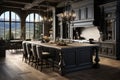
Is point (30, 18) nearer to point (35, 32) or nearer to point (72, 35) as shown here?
point (35, 32)

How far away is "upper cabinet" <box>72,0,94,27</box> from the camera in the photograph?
8.24m

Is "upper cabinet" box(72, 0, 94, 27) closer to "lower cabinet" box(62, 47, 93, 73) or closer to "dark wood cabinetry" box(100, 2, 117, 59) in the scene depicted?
"dark wood cabinetry" box(100, 2, 117, 59)

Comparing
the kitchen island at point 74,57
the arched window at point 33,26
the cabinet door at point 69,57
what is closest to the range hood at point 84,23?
the kitchen island at point 74,57

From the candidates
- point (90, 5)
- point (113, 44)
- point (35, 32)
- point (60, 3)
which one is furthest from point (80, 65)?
point (35, 32)

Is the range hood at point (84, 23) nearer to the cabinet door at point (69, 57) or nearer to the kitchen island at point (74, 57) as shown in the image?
the kitchen island at point (74, 57)

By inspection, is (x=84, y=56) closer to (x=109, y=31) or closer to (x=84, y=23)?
(x=109, y=31)

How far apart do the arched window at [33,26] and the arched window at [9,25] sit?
89 centimetres

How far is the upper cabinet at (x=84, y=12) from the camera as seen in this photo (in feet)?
27.0

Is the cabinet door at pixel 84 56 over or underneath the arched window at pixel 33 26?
underneath

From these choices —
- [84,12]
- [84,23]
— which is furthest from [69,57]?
[84,12]

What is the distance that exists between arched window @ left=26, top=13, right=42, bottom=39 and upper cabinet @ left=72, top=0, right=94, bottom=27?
4.65 m

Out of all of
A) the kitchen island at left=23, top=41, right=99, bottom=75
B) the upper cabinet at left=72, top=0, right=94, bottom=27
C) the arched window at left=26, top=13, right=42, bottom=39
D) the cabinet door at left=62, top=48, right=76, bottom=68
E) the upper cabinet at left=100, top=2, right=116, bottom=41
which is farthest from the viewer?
the arched window at left=26, top=13, right=42, bottom=39

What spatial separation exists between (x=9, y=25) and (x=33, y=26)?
211 centimetres

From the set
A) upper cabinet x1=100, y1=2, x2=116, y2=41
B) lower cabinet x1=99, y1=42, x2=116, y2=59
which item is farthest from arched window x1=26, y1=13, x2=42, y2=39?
lower cabinet x1=99, y1=42, x2=116, y2=59
